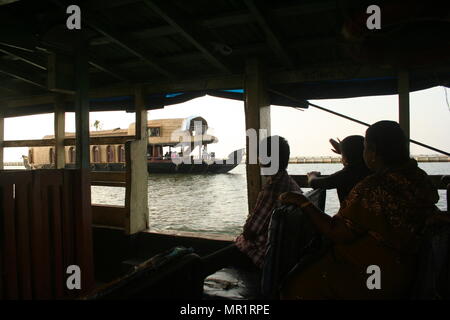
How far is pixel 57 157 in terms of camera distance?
503 cm

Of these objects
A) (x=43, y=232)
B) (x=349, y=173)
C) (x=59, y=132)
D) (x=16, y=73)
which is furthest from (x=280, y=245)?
(x=16, y=73)

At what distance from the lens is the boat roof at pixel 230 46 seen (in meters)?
2.39

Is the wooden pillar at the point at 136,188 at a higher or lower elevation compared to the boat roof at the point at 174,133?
lower

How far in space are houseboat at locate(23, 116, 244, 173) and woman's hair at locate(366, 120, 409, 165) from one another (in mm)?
30576

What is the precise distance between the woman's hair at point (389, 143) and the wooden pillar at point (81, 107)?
2.62 m

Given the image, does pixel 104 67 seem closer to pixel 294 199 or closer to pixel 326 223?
pixel 294 199

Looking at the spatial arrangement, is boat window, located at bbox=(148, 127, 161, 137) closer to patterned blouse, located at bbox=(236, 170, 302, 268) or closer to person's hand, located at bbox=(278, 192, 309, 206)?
patterned blouse, located at bbox=(236, 170, 302, 268)

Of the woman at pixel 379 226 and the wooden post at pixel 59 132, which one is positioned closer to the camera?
the woman at pixel 379 226

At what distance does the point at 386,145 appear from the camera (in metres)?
1.63

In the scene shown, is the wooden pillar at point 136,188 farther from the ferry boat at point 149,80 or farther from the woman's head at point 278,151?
the woman's head at point 278,151

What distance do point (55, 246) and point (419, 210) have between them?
2.68 m

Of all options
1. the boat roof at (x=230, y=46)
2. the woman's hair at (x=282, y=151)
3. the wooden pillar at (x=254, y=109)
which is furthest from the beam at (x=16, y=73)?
the woman's hair at (x=282, y=151)

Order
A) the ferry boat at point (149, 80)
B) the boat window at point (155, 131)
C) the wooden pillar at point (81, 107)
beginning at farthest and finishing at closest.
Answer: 1. the boat window at point (155, 131)
2. the wooden pillar at point (81, 107)
3. the ferry boat at point (149, 80)
